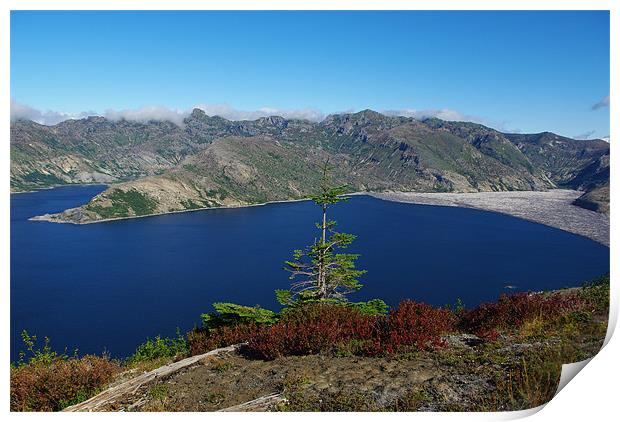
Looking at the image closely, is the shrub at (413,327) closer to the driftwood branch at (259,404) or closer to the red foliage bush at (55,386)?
the driftwood branch at (259,404)

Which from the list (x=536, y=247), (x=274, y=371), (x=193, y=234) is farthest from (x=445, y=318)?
(x=193, y=234)

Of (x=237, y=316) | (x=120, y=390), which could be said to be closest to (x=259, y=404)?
(x=120, y=390)

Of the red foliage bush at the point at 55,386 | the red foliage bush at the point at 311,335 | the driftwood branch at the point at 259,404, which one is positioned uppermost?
the red foliage bush at the point at 311,335

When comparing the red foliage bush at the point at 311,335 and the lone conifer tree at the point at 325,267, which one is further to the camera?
the lone conifer tree at the point at 325,267

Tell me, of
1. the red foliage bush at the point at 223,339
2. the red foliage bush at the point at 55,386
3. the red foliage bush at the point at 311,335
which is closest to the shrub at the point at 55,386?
the red foliage bush at the point at 55,386

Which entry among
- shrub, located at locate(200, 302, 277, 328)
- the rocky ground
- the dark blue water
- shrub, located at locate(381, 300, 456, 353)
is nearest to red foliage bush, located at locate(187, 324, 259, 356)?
shrub, located at locate(200, 302, 277, 328)

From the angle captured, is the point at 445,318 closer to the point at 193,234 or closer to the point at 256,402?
the point at 256,402
